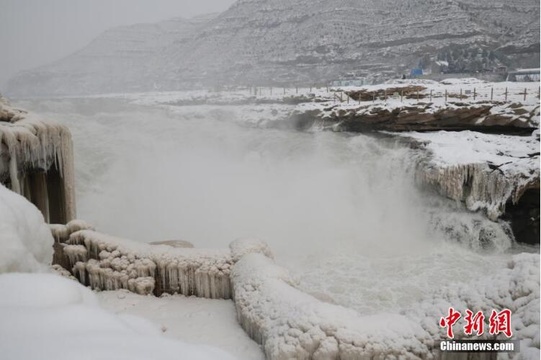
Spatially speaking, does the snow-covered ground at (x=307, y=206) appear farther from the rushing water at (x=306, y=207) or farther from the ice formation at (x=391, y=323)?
the ice formation at (x=391, y=323)

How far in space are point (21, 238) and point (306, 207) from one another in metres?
12.8

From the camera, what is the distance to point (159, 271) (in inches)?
280

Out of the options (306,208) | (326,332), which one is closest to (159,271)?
(326,332)

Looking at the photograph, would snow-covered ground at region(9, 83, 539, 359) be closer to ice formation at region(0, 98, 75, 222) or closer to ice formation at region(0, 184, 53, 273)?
ice formation at region(0, 98, 75, 222)

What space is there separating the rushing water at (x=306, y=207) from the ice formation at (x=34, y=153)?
6.01 m

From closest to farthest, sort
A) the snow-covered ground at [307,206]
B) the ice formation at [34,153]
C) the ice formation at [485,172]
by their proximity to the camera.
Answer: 1. the ice formation at [34,153]
2. the snow-covered ground at [307,206]
3. the ice formation at [485,172]

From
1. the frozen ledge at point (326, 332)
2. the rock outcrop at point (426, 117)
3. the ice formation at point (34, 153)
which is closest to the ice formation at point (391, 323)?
the frozen ledge at point (326, 332)

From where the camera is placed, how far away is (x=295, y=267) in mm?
12789

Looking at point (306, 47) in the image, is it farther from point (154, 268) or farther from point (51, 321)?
point (51, 321)

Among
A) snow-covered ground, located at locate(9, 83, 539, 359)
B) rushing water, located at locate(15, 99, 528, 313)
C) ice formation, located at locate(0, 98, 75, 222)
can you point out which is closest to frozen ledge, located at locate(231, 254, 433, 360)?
snow-covered ground, located at locate(9, 83, 539, 359)

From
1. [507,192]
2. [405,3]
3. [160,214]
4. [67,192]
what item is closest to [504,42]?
[405,3]

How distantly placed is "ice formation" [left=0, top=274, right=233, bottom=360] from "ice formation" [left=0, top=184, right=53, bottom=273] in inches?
15.3

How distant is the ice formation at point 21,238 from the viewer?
4.10 meters

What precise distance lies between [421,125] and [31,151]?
18.0 m
